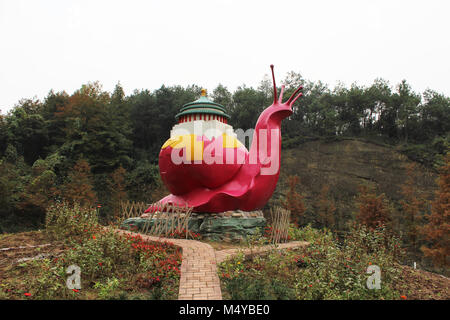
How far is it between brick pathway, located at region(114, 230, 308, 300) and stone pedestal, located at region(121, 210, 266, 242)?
3.50 ft

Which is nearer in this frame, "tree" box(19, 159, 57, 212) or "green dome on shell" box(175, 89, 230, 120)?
"green dome on shell" box(175, 89, 230, 120)

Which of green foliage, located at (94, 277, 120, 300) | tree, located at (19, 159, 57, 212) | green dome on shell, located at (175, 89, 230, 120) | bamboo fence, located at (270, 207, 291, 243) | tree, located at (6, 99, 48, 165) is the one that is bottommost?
green foliage, located at (94, 277, 120, 300)

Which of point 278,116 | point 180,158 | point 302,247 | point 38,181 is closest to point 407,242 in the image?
point 302,247

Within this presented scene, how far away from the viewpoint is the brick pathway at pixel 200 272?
3.94 m

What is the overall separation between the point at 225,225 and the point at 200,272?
10.4ft

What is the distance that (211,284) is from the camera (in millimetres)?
4293

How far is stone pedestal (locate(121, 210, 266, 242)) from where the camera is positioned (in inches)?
309

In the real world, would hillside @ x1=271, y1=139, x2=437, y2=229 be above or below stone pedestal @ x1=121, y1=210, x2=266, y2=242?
above

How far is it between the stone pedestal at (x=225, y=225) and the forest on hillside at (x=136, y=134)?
21.7 ft

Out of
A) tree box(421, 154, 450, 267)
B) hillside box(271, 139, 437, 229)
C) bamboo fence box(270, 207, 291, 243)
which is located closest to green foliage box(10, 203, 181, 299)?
bamboo fence box(270, 207, 291, 243)

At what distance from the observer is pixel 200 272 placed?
4809 mm

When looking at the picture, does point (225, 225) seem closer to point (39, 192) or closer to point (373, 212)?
point (373, 212)

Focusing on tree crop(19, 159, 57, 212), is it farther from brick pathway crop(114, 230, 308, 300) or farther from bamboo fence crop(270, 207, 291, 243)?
bamboo fence crop(270, 207, 291, 243)

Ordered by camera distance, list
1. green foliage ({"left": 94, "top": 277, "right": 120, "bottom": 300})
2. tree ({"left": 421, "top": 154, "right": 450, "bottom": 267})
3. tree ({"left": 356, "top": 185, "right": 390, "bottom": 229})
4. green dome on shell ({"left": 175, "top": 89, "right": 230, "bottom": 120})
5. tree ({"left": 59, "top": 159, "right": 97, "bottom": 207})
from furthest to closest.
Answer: tree ({"left": 59, "top": 159, "right": 97, "bottom": 207})
tree ({"left": 356, "top": 185, "right": 390, "bottom": 229})
tree ({"left": 421, "top": 154, "right": 450, "bottom": 267})
green dome on shell ({"left": 175, "top": 89, "right": 230, "bottom": 120})
green foliage ({"left": 94, "top": 277, "right": 120, "bottom": 300})
